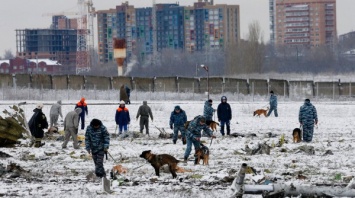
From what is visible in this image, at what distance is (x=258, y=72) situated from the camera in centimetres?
13012

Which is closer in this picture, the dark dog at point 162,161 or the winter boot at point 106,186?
the winter boot at point 106,186

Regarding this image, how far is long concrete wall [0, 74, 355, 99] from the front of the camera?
226 ft

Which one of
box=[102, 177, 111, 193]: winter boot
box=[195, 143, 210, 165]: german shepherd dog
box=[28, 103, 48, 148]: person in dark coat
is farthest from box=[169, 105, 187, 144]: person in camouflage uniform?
box=[102, 177, 111, 193]: winter boot

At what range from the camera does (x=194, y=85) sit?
71062 millimetres

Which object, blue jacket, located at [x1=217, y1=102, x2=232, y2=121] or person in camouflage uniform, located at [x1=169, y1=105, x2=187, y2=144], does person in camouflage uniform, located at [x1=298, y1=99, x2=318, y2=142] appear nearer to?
person in camouflage uniform, located at [x1=169, y1=105, x2=187, y2=144]

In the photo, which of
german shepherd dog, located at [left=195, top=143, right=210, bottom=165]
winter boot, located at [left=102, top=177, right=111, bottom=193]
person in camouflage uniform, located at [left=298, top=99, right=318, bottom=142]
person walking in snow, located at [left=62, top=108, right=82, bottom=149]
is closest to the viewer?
winter boot, located at [left=102, top=177, right=111, bottom=193]

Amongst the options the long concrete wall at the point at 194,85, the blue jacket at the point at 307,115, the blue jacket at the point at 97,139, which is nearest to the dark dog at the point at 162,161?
the blue jacket at the point at 97,139

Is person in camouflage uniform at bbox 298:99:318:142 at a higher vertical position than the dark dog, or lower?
higher

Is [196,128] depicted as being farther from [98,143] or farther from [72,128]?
[72,128]

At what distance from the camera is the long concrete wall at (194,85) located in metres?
68.8

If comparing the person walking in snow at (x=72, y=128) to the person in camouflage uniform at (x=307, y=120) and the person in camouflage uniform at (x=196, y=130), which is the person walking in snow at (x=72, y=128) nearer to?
the person in camouflage uniform at (x=196, y=130)

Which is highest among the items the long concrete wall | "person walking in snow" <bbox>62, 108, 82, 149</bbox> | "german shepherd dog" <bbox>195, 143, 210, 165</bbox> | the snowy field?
the long concrete wall

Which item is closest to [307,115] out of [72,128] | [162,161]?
[72,128]

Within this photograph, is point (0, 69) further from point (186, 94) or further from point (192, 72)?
point (186, 94)
